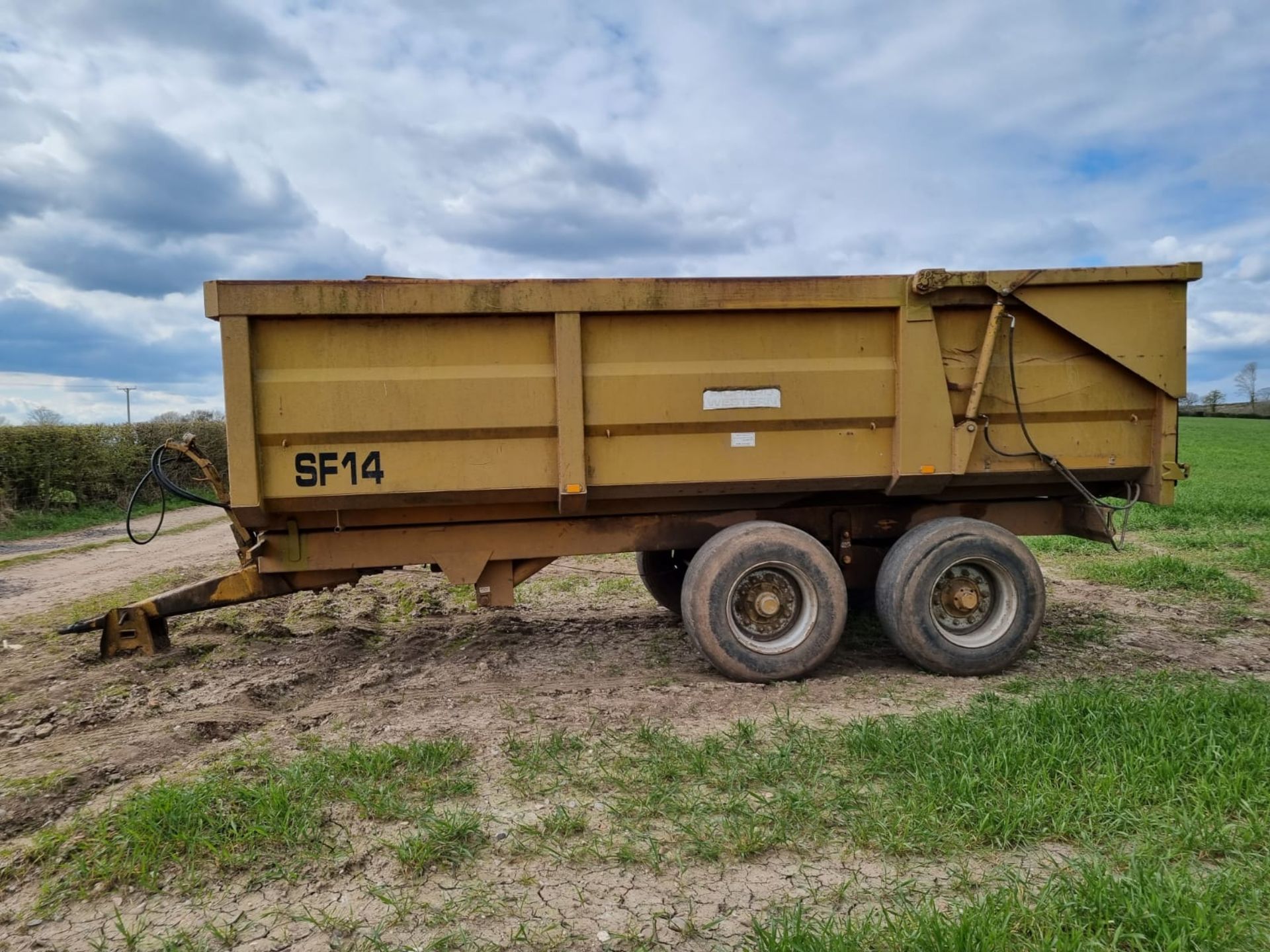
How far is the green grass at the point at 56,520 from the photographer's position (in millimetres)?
11745

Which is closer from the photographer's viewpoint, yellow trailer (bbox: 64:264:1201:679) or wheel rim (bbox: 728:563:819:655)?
yellow trailer (bbox: 64:264:1201:679)

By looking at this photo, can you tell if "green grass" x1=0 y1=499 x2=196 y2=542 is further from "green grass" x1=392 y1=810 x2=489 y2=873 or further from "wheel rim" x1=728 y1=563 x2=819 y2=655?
"green grass" x1=392 y1=810 x2=489 y2=873

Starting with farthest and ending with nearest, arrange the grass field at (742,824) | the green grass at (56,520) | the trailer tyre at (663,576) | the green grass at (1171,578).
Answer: the green grass at (56,520) < the green grass at (1171,578) < the trailer tyre at (663,576) < the grass field at (742,824)

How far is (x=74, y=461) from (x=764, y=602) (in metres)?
13.8

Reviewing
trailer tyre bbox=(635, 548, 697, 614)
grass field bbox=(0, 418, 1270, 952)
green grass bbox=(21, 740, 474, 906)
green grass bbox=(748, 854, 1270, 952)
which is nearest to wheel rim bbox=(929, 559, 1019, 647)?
grass field bbox=(0, 418, 1270, 952)

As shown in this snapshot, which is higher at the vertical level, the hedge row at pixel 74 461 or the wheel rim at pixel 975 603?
the hedge row at pixel 74 461

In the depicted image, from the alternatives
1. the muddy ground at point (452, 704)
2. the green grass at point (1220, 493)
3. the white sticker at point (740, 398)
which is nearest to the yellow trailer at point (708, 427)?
the white sticker at point (740, 398)

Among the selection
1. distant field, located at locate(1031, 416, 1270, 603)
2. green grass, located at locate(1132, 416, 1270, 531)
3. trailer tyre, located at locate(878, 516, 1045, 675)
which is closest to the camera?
trailer tyre, located at locate(878, 516, 1045, 675)

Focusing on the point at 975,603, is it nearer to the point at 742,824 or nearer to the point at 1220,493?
the point at 742,824

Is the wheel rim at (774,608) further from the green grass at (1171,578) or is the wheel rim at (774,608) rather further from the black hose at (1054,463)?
the green grass at (1171,578)

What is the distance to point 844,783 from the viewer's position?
3.09 meters

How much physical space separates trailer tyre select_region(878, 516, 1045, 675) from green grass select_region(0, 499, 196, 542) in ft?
41.0

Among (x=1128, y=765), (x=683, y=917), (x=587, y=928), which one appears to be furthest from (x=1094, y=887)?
(x=587, y=928)

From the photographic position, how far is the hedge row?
493 inches
